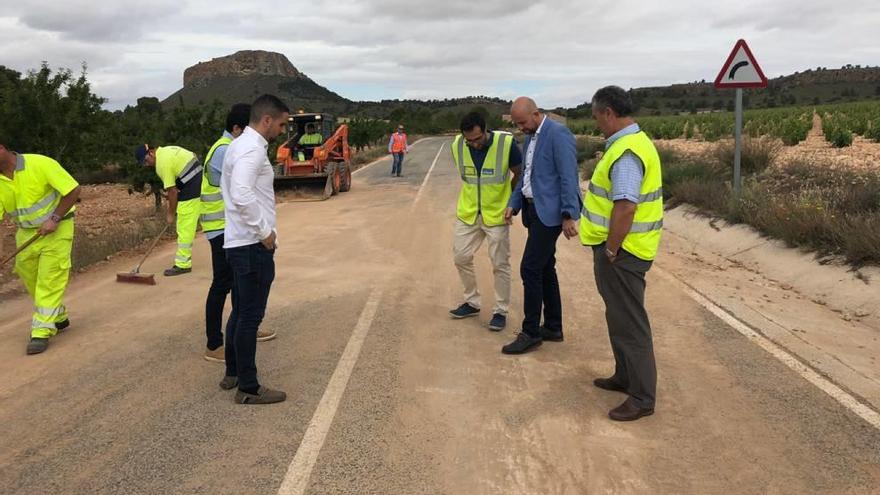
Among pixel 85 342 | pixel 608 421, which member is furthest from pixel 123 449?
pixel 608 421

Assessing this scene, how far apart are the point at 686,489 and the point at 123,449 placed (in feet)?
10.1

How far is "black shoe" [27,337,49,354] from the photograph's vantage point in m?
5.40

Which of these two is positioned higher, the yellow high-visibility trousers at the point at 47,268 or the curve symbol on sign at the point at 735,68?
the curve symbol on sign at the point at 735,68

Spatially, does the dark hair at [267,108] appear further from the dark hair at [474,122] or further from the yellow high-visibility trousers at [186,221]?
the yellow high-visibility trousers at [186,221]

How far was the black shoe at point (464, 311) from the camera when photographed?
240 inches

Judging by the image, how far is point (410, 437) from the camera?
3.77 metres

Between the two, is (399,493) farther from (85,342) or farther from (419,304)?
(85,342)

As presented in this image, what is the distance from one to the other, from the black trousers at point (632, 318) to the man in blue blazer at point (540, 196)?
2.61ft

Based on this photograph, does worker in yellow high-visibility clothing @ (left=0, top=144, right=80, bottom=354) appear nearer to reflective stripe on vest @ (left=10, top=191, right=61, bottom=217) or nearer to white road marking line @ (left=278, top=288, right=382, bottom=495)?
reflective stripe on vest @ (left=10, top=191, right=61, bottom=217)

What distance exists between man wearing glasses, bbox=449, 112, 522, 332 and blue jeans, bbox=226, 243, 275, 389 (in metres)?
2.09

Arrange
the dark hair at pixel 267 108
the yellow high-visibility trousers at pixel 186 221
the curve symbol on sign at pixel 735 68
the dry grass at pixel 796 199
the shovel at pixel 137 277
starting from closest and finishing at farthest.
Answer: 1. the dark hair at pixel 267 108
2. the dry grass at pixel 796 199
3. the shovel at pixel 137 277
4. the yellow high-visibility trousers at pixel 186 221
5. the curve symbol on sign at pixel 735 68

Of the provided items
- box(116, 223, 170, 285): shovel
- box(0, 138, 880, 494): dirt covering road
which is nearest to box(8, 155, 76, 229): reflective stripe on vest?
box(0, 138, 880, 494): dirt covering road

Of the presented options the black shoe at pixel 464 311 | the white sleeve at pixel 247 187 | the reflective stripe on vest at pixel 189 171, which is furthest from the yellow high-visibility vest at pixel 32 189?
Answer: the black shoe at pixel 464 311

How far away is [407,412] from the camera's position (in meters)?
4.10
